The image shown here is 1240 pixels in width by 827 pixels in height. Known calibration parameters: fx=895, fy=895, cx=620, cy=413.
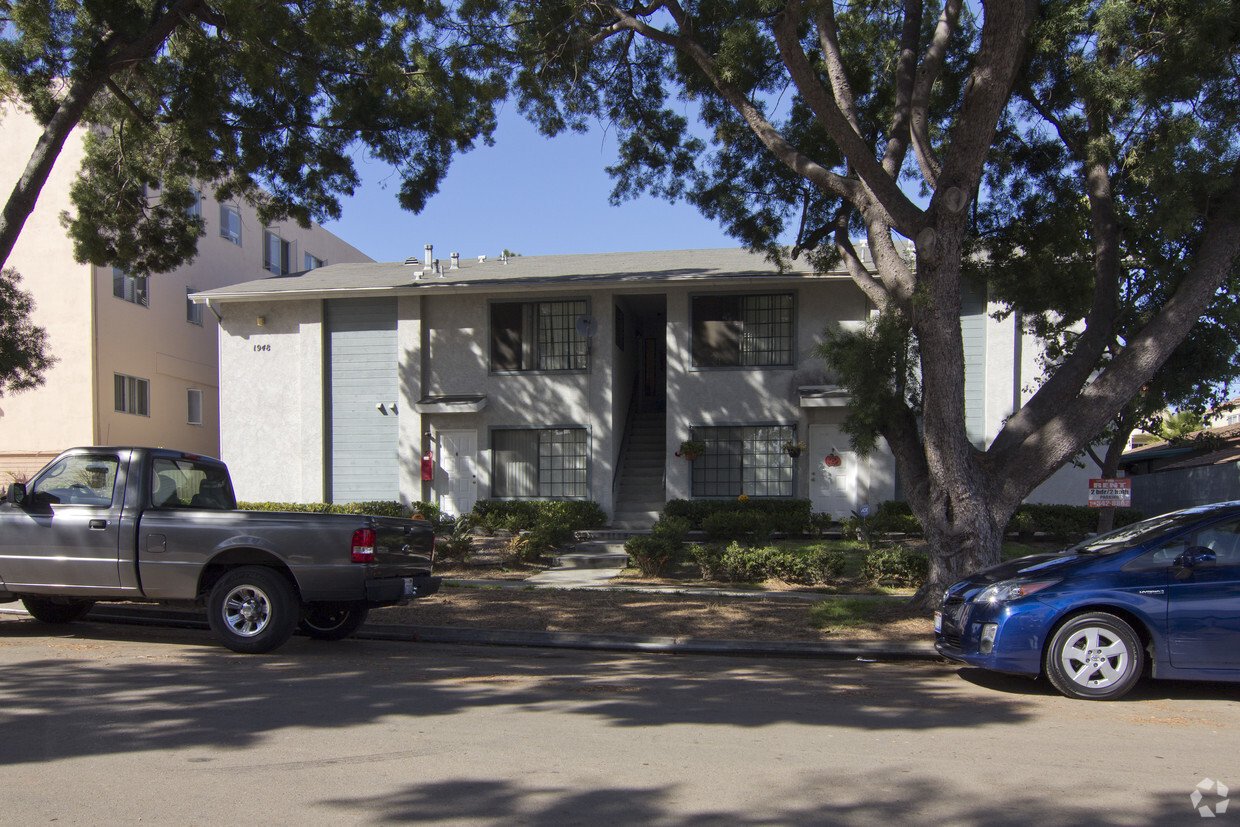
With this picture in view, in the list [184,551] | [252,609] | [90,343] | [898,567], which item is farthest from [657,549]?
[90,343]

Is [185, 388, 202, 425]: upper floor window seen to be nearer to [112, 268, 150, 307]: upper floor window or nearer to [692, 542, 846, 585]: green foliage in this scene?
[112, 268, 150, 307]: upper floor window

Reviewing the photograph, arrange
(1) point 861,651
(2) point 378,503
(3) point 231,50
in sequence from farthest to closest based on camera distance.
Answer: (2) point 378,503, (3) point 231,50, (1) point 861,651

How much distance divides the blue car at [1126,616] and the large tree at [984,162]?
254cm

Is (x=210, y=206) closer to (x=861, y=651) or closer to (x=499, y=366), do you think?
(x=499, y=366)

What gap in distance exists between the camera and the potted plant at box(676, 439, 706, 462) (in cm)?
1914

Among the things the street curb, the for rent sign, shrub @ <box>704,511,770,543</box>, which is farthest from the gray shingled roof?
the street curb

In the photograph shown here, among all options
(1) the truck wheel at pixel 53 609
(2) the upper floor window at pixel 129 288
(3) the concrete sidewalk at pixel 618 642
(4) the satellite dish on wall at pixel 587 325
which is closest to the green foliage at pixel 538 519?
(4) the satellite dish on wall at pixel 587 325

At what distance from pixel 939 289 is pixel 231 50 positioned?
1109cm

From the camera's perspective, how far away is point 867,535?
1606 cm

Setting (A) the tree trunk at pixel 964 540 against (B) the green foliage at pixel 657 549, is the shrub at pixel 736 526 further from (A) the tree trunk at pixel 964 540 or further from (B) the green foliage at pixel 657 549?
(A) the tree trunk at pixel 964 540

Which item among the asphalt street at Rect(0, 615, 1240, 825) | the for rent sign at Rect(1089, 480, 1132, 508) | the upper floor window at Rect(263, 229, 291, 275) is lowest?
the asphalt street at Rect(0, 615, 1240, 825)

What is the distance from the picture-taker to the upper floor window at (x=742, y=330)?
19484 millimetres

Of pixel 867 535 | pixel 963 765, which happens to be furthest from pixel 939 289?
pixel 867 535

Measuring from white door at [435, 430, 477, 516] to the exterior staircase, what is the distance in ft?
11.1
